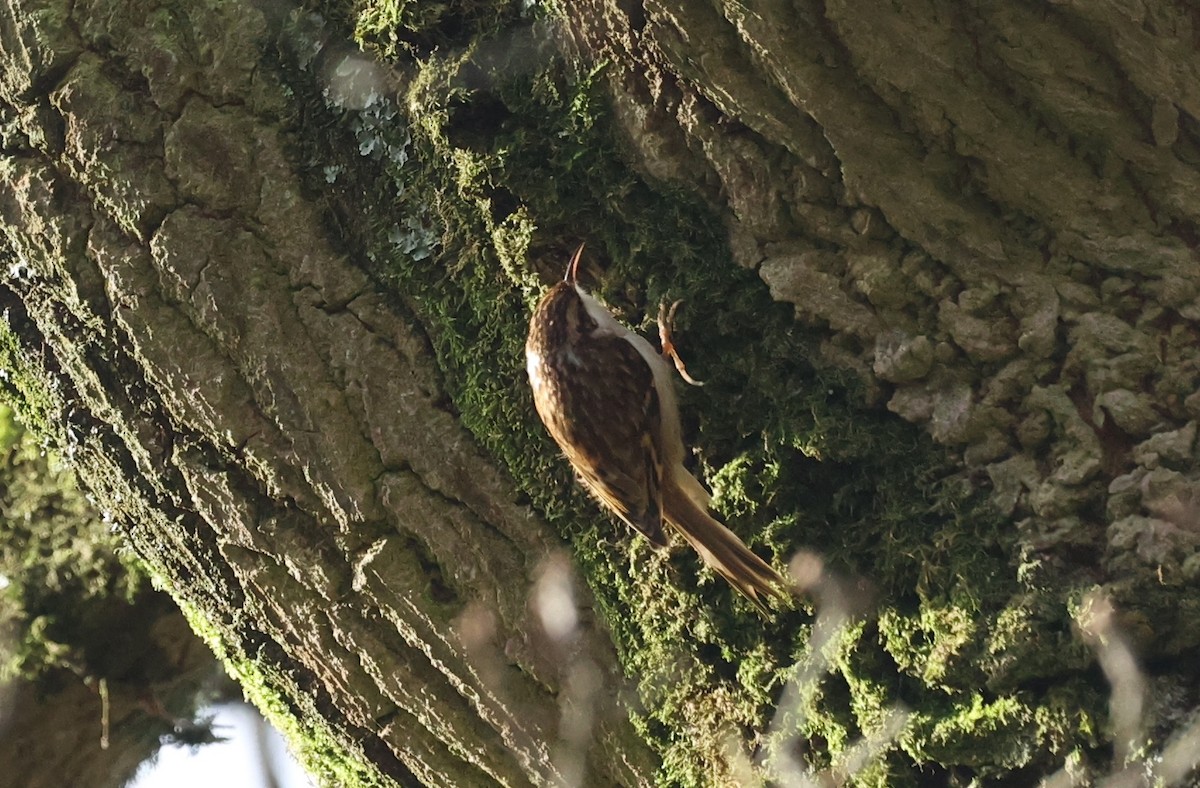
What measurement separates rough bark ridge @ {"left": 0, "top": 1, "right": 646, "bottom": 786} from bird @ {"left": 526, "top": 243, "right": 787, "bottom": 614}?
16 cm

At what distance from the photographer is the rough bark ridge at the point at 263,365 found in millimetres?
1891

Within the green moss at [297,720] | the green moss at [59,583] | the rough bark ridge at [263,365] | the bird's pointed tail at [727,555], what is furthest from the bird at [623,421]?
the green moss at [59,583]

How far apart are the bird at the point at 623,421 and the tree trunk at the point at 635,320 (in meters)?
0.05

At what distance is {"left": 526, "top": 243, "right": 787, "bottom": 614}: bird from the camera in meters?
1.78

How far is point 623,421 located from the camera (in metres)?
2.02

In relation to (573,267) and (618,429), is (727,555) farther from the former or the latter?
(573,267)

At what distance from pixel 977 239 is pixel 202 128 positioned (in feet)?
4.28

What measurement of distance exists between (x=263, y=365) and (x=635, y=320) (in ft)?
2.12

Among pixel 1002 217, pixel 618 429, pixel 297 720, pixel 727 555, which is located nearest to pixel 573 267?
pixel 618 429

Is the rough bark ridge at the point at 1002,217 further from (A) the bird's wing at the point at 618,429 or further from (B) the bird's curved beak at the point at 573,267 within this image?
(A) the bird's wing at the point at 618,429

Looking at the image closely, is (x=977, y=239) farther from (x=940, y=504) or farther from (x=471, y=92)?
(x=471, y=92)

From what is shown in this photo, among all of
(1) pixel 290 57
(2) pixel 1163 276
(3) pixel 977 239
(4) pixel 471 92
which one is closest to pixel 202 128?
(1) pixel 290 57

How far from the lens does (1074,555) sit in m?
1.53

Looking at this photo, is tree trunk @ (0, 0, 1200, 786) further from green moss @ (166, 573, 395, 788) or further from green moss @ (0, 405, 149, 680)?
green moss @ (0, 405, 149, 680)
